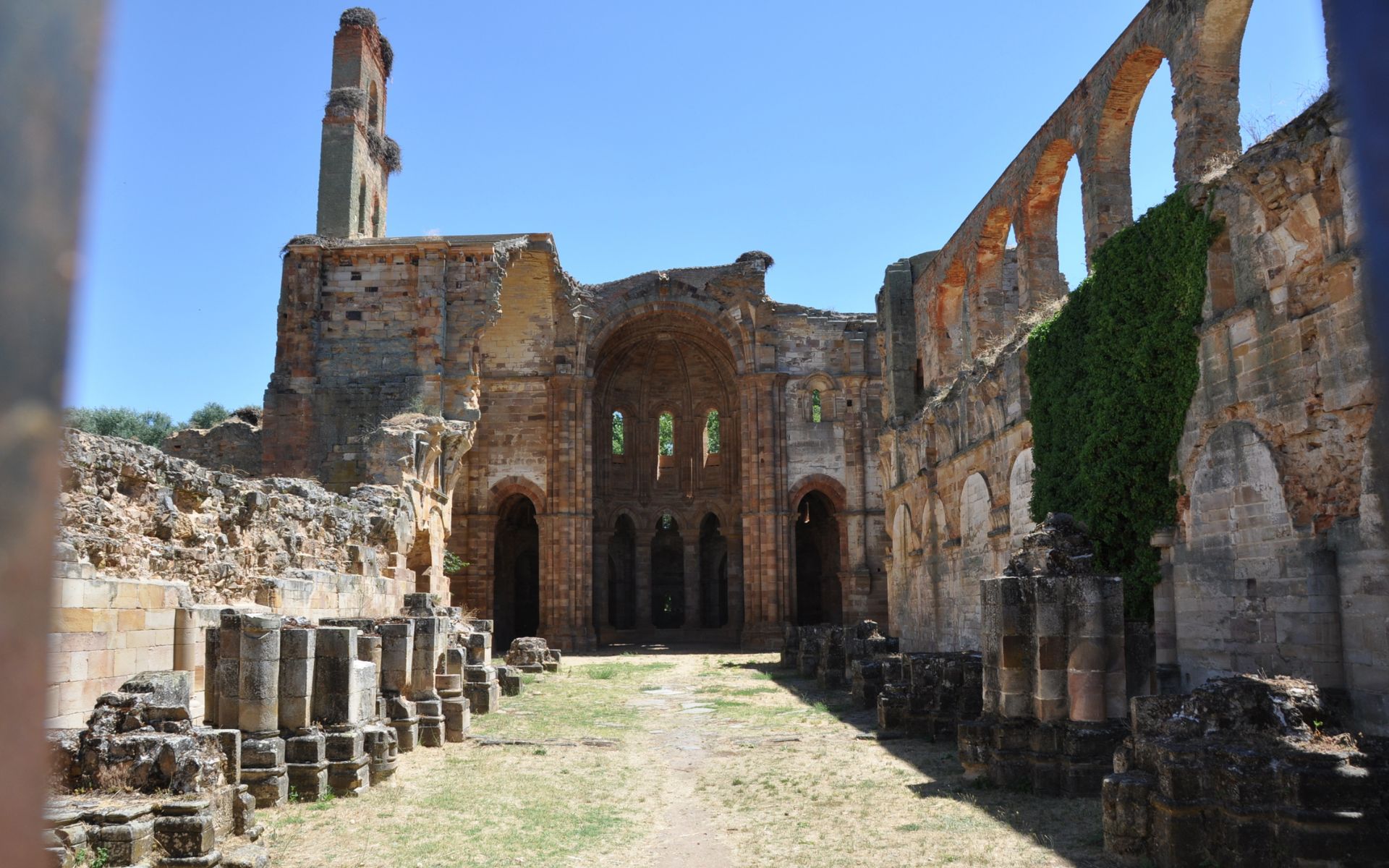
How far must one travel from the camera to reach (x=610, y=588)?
115 feet

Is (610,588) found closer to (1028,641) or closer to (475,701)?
(475,701)

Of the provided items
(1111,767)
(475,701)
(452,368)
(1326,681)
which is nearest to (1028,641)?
(1111,767)

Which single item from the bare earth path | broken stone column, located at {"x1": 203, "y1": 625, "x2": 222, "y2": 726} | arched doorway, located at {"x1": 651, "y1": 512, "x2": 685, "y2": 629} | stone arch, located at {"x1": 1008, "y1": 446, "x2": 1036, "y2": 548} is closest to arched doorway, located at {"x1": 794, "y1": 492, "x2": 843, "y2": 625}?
arched doorway, located at {"x1": 651, "y1": 512, "x2": 685, "y2": 629}

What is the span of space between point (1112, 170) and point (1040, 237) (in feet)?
9.14

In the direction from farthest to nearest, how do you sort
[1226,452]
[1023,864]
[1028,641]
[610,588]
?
1. [610,588]
2. [1226,452]
3. [1028,641]
4. [1023,864]

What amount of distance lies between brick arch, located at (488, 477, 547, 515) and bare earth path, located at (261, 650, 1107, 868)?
1743cm

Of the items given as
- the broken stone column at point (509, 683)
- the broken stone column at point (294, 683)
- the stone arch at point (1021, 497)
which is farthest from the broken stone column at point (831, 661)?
the broken stone column at point (294, 683)

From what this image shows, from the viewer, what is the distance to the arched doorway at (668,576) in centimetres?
3756

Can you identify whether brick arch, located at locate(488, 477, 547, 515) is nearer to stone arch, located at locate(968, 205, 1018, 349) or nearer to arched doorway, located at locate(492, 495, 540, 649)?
arched doorway, located at locate(492, 495, 540, 649)

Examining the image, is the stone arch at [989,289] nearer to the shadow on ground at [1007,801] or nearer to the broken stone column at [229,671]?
the shadow on ground at [1007,801]

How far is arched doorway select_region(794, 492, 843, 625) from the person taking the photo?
35.2m

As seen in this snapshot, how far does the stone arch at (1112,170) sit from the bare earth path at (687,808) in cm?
752

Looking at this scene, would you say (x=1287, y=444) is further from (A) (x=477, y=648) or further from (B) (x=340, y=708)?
(A) (x=477, y=648)

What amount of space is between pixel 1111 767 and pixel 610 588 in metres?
27.3
